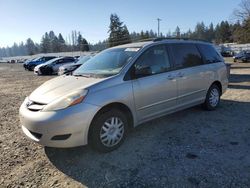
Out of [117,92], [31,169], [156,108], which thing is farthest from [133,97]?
[31,169]

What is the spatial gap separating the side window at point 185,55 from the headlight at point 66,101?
2.33 meters

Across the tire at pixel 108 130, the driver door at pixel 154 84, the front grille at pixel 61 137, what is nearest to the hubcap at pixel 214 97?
the driver door at pixel 154 84

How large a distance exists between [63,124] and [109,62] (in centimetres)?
175

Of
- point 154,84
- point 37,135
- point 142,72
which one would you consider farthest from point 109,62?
point 37,135

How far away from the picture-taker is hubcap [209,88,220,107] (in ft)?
20.5

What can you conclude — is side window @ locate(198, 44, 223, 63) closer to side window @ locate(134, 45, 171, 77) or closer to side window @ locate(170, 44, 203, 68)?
side window @ locate(170, 44, 203, 68)

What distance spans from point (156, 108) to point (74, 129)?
5.74 ft

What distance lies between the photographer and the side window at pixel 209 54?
6.09 meters

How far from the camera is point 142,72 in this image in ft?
14.5

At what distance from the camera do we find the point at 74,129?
3.57 metres

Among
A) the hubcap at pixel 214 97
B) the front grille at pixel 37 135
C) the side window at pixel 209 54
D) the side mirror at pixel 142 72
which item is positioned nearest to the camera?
the front grille at pixel 37 135

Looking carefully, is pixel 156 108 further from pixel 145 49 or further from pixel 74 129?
pixel 74 129

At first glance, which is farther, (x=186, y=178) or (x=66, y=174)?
(x=66, y=174)

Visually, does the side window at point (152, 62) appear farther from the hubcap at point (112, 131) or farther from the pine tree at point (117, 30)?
the pine tree at point (117, 30)
